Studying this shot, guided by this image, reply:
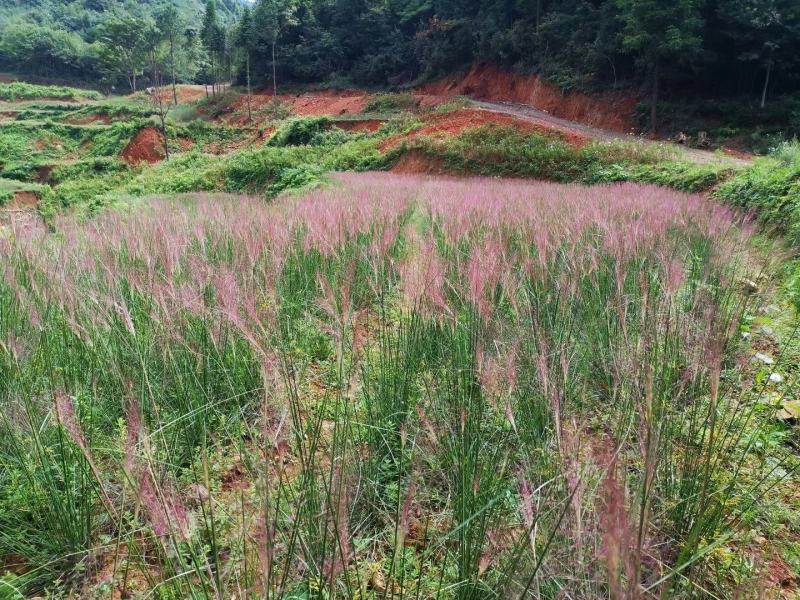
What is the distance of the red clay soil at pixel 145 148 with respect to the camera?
28.5 m

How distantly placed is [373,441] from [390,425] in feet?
0.29

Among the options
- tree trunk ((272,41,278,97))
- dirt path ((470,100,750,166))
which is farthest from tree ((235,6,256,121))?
dirt path ((470,100,750,166))

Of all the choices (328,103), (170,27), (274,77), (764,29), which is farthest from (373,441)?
(170,27)

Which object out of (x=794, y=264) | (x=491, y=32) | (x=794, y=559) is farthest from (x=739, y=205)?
(x=491, y=32)

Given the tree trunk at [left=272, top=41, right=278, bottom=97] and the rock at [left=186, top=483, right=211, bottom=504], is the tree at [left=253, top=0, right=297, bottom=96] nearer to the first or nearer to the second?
the tree trunk at [left=272, top=41, right=278, bottom=97]

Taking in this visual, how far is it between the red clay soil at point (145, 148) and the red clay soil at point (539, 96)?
58.0ft

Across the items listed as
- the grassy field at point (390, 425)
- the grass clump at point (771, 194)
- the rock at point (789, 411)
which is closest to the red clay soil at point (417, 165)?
the grass clump at point (771, 194)

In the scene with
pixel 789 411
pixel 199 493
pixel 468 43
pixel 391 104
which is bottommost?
pixel 789 411

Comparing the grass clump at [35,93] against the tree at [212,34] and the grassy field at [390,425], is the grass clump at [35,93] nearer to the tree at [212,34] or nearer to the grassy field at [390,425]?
the tree at [212,34]

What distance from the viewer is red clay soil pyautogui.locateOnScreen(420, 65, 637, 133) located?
2142 cm

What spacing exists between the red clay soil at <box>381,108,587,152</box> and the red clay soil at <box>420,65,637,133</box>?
621 cm

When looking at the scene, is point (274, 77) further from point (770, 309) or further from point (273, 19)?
point (770, 309)

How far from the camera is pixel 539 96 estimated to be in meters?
25.2

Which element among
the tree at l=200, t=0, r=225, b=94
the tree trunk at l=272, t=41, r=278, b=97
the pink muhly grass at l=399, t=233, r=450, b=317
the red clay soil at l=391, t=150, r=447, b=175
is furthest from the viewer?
the tree at l=200, t=0, r=225, b=94
